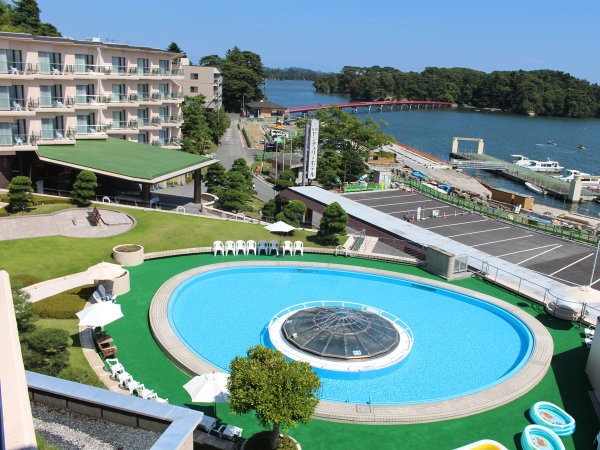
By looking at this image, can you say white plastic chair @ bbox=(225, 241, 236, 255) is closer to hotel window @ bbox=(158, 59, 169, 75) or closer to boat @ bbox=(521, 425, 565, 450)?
boat @ bbox=(521, 425, 565, 450)

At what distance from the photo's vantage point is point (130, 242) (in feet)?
103

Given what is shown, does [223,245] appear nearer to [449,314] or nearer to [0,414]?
[449,314]

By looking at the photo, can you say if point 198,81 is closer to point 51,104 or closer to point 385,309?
point 51,104

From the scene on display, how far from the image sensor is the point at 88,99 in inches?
1873

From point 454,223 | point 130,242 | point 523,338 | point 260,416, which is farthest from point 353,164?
point 260,416

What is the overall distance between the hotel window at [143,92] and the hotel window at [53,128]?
1334cm

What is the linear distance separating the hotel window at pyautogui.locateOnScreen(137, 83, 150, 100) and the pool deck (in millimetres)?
35309

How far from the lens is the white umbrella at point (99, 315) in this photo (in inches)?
773

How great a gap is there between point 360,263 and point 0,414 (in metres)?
26.5

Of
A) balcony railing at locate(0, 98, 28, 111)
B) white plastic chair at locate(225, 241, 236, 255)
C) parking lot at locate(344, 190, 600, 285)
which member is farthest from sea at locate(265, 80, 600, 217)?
balcony railing at locate(0, 98, 28, 111)

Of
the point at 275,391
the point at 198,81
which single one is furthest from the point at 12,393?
the point at 198,81

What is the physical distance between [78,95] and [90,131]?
3.42 meters

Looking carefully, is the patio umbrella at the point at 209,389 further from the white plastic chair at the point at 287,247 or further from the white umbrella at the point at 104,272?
the white plastic chair at the point at 287,247

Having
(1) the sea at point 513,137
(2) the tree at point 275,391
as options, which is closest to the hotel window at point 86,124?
(2) the tree at point 275,391
